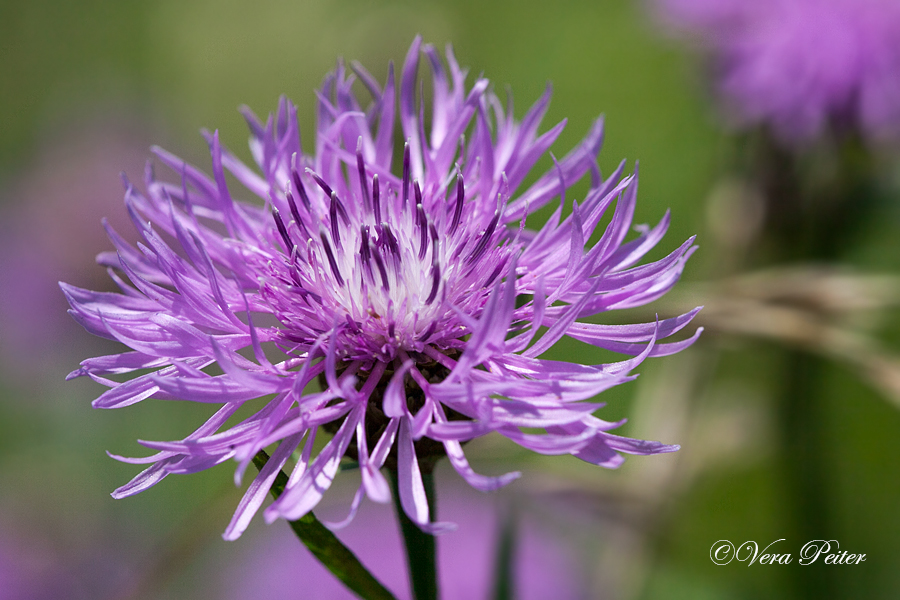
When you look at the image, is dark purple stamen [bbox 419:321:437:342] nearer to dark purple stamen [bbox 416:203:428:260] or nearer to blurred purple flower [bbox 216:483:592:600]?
dark purple stamen [bbox 416:203:428:260]

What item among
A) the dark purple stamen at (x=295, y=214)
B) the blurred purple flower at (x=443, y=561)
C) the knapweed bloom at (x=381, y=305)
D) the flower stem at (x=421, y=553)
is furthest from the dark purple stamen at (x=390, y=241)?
the blurred purple flower at (x=443, y=561)

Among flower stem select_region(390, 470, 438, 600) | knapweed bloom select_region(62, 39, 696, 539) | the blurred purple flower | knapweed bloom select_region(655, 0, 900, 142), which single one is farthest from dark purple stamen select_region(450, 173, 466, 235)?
knapweed bloom select_region(655, 0, 900, 142)

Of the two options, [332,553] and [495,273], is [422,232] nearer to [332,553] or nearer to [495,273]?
[495,273]

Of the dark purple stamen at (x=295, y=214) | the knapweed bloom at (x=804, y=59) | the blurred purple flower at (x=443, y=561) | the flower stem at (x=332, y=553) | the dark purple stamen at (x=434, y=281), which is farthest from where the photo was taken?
the knapweed bloom at (x=804, y=59)

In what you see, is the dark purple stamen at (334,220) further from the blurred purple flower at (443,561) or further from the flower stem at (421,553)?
A: the blurred purple flower at (443,561)

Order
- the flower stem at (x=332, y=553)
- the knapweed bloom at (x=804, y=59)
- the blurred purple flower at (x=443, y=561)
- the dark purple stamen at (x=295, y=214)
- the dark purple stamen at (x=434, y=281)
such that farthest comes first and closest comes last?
the knapweed bloom at (x=804, y=59), the blurred purple flower at (x=443, y=561), the dark purple stamen at (x=295, y=214), the dark purple stamen at (x=434, y=281), the flower stem at (x=332, y=553)

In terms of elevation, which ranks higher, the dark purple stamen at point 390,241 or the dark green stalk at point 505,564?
the dark purple stamen at point 390,241
